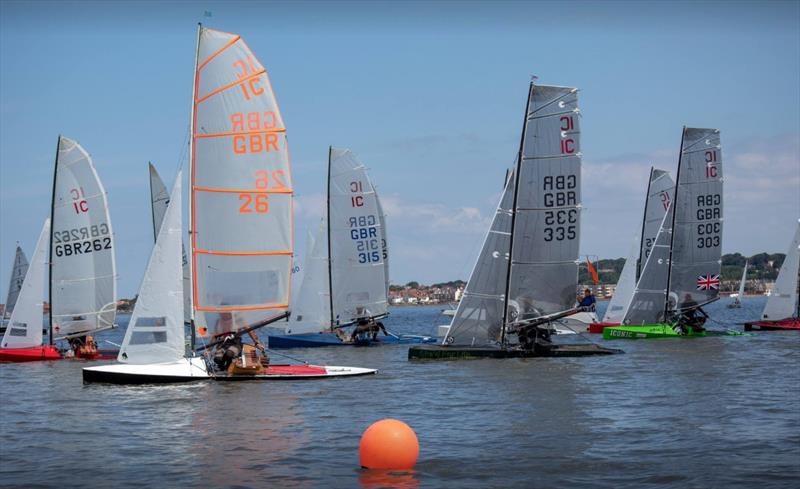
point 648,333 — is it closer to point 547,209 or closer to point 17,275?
point 547,209

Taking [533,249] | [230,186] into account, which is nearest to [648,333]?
[533,249]

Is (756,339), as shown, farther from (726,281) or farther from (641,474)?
(726,281)

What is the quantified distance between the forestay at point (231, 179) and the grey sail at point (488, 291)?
22.0ft

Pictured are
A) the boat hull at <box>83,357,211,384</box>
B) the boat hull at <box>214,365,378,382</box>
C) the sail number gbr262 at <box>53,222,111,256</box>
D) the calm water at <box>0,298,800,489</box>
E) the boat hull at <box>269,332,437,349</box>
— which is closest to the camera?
the calm water at <box>0,298,800,489</box>

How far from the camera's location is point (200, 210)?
73.7 ft

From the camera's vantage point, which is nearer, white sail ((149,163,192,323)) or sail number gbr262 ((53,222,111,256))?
sail number gbr262 ((53,222,111,256))

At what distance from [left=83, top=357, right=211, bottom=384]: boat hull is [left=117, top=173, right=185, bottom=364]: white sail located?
20cm

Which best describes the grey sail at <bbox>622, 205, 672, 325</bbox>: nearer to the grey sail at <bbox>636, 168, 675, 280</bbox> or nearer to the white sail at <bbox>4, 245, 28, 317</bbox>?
the grey sail at <bbox>636, 168, 675, 280</bbox>

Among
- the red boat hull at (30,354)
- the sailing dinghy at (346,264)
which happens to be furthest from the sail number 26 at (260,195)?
the sailing dinghy at (346,264)

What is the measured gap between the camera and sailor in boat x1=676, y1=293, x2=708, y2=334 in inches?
1454

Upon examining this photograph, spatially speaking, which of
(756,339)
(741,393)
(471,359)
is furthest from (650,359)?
(756,339)

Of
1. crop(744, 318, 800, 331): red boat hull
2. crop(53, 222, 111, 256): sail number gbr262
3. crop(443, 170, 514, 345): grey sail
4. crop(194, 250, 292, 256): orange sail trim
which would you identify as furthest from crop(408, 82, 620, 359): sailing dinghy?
crop(744, 318, 800, 331): red boat hull

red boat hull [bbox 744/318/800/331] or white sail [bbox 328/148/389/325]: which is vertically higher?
white sail [bbox 328/148/389/325]

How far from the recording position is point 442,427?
16609 mm
